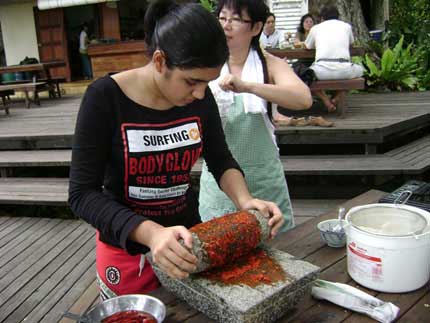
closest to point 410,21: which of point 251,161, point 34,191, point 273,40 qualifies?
point 273,40

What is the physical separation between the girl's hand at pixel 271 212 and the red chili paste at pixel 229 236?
8 cm

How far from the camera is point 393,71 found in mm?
7742

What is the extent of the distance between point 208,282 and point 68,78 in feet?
44.4

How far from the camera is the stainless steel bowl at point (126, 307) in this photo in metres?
1.28

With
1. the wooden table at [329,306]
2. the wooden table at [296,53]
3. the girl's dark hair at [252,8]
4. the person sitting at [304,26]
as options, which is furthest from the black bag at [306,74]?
the wooden table at [329,306]

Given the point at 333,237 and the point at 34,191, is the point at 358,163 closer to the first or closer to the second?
the point at 333,237

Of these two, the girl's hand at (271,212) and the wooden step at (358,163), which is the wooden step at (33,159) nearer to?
the wooden step at (358,163)

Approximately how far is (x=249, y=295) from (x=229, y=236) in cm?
20

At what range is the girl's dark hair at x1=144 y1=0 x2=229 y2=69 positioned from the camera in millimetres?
1333

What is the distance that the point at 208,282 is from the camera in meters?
1.32

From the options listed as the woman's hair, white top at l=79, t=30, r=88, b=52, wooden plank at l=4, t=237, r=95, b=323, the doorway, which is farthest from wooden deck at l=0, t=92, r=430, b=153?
the doorway

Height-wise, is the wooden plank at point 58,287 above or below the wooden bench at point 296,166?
below

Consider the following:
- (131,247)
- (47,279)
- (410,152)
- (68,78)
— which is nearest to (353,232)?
(131,247)

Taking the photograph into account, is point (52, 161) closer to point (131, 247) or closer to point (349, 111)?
point (349, 111)
